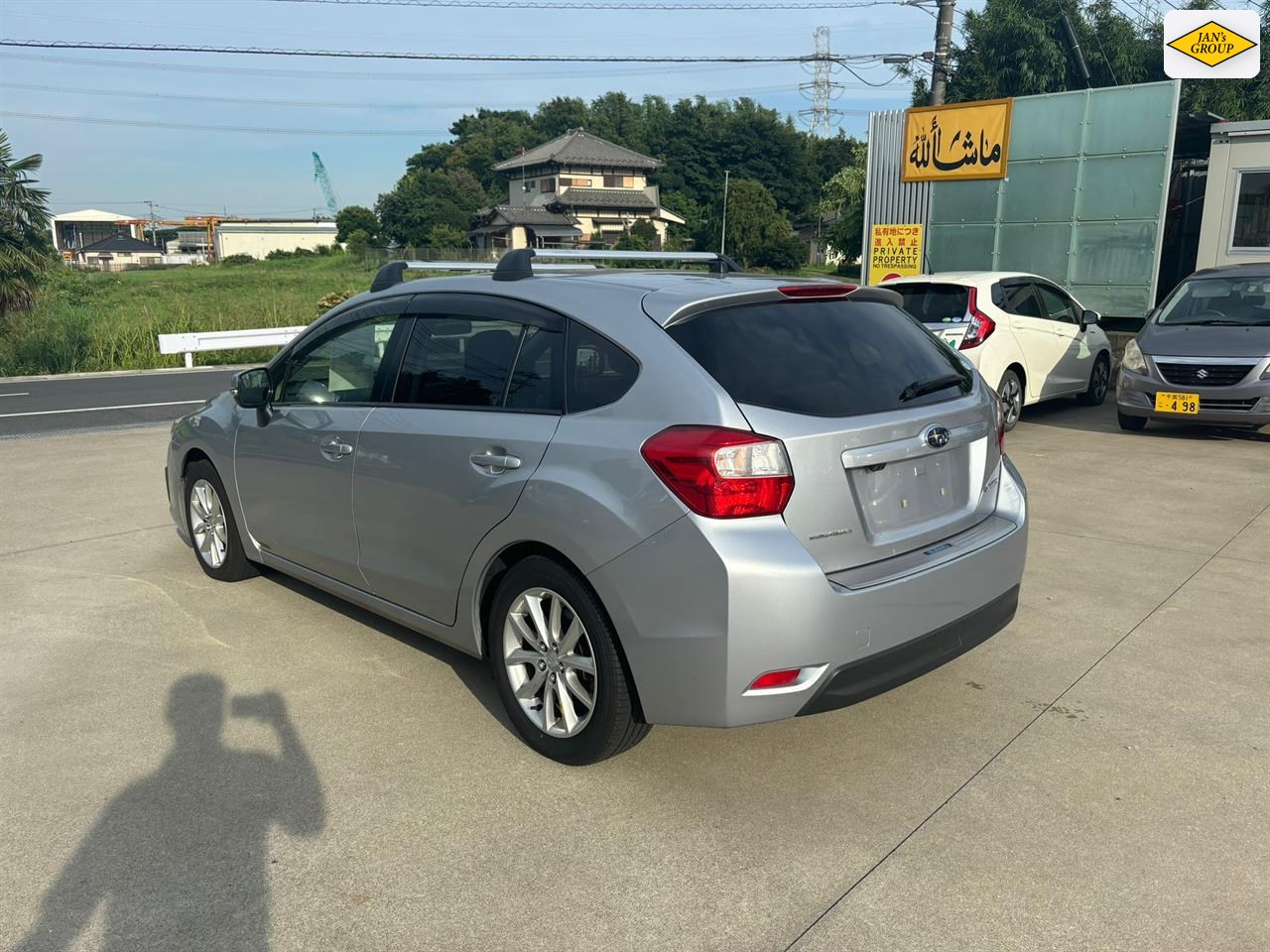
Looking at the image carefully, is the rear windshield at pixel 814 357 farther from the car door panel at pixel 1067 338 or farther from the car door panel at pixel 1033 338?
the car door panel at pixel 1067 338

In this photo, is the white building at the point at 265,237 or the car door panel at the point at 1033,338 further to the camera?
the white building at the point at 265,237

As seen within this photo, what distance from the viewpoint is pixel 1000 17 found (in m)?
38.9

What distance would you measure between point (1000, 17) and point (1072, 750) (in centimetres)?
4181

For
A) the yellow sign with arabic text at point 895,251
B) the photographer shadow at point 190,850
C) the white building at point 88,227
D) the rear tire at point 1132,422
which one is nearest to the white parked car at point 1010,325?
the rear tire at point 1132,422

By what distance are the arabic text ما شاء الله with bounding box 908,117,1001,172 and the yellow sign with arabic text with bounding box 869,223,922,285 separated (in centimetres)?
109

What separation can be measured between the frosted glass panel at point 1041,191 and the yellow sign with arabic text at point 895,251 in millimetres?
1597

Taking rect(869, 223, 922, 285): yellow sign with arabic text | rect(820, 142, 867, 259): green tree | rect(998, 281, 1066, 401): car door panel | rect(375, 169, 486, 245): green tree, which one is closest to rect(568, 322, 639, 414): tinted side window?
rect(998, 281, 1066, 401): car door panel

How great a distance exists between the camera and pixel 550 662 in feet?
11.3

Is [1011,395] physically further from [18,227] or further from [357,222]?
[357,222]

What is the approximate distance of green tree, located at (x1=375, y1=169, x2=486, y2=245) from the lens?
3720 inches

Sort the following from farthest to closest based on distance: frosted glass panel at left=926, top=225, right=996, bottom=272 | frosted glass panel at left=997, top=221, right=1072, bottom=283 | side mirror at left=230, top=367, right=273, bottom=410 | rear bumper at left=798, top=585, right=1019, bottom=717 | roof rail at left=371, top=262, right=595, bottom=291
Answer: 1. frosted glass panel at left=926, top=225, right=996, bottom=272
2. frosted glass panel at left=997, top=221, right=1072, bottom=283
3. side mirror at left=230, top=367, right=273, bottom=410
4. roof rail at left=371, top=262, right=595, bottom=291
5. rear bumper at left=798, top=585, right=1019, bottom=717

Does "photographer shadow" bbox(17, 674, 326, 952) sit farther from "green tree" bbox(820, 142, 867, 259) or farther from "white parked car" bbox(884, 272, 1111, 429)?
"green tree" bbox(820, 142, 867, 259)

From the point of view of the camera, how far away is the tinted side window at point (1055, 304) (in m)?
10.7

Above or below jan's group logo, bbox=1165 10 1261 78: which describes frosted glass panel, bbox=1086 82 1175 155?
below
